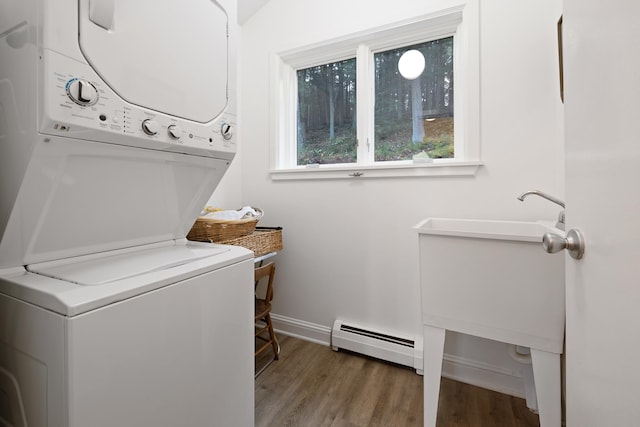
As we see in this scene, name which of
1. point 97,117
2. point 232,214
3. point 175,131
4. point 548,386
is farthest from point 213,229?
point 548,386

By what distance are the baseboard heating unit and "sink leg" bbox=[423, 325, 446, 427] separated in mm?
449

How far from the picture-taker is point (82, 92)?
70 centimetres

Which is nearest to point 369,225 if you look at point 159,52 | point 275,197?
point 275,197

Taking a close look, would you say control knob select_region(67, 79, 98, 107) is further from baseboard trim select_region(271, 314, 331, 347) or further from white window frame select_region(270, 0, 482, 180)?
baseboard trim select_region(271, 314, 331, 347)

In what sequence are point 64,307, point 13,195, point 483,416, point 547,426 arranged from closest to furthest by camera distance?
1. point 64,307
2. point 13,195
3. point 547,426
4. point 483,416

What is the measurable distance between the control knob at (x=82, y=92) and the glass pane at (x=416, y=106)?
1.68 metres

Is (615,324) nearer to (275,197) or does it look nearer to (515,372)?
(515,372)

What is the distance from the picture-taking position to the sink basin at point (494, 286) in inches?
44.9

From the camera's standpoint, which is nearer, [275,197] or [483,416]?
[483,416]

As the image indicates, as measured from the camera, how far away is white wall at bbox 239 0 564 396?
1.54 metres

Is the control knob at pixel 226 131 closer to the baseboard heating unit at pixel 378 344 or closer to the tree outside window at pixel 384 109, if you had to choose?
the tree outside window at pixel 384 109

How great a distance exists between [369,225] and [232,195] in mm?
1158

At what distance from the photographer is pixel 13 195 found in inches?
29.7

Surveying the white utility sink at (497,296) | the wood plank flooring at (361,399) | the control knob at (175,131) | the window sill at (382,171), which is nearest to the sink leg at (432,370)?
the white utility sink at (497,296)
